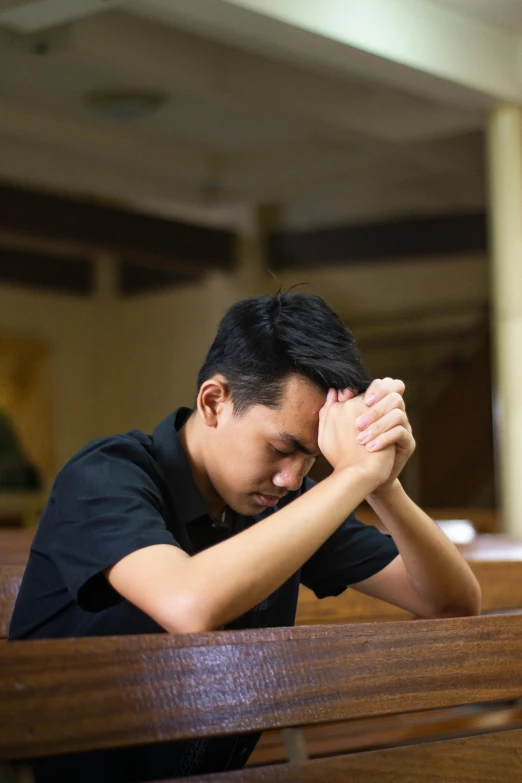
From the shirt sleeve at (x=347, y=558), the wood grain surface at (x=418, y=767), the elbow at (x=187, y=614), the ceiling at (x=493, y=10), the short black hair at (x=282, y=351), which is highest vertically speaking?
the ceiling at (x=493, y=10)

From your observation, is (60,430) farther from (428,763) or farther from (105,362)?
(428,763)

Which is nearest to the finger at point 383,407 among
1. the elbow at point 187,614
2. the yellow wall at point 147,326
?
the elbow at point 187,614

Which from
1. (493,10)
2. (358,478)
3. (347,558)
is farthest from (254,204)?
(358,478)

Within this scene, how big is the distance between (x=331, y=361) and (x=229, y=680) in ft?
2.19

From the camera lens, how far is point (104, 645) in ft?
3.79

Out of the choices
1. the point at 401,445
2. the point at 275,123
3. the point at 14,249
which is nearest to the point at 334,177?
the point at 275,123

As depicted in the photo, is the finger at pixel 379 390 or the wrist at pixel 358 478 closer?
the wrist at pixel 358 478

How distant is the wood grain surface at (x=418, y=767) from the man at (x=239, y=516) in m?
0.26

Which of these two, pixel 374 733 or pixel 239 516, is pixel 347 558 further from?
pixel 374 733

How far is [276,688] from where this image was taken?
1.27 metres

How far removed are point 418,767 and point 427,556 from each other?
1.94 ft

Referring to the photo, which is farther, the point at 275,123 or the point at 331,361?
the point at 275,123

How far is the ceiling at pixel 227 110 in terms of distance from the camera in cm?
575

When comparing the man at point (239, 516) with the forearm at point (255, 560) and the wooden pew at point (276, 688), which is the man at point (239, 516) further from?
the wooden pew at point (276, 688)
